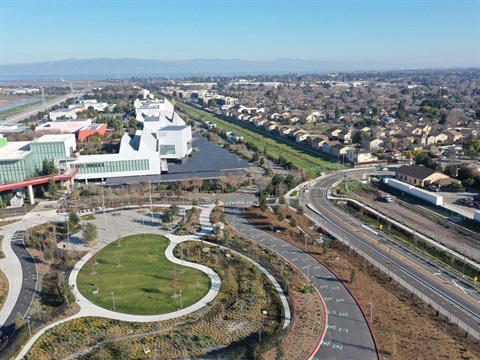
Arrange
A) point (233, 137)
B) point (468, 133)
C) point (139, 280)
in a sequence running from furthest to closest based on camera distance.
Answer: point (233, 137)
point (468, 133)
point (139, 280)

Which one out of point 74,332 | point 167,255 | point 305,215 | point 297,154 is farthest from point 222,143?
point 74,332

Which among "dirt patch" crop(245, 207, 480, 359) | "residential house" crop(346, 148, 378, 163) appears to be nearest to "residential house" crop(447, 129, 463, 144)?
"residential house" crop(346, 148, 378, 163)

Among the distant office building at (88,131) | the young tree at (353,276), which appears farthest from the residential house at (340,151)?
the distant office building at (88,131)

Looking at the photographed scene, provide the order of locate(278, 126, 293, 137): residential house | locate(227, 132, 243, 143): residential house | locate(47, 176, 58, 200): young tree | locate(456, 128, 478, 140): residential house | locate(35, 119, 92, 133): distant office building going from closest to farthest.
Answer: locate(47, 176, 58, 200): young tree → locate(456, 128, 478, 140): residential house → locate(35, 119, 92, 133): distant office building → locate(227, 132, 243, 143): residential house → locate(278, 126, 293, 137): residential house

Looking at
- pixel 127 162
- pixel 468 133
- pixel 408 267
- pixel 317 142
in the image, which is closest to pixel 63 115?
pixel 127 162

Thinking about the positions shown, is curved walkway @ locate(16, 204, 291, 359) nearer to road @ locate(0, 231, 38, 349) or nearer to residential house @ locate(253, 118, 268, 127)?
road @ locate(0, 231, 38, 349)

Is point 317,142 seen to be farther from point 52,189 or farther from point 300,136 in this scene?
point 52,189


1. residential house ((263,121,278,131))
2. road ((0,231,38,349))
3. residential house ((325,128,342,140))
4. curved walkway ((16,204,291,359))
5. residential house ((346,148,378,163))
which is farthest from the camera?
residential house ((263,121,278,131))
